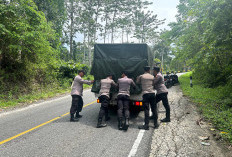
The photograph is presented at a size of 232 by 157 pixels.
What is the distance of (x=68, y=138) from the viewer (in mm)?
4406

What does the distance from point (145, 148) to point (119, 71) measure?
331 cm

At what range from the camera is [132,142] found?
13.7 ft

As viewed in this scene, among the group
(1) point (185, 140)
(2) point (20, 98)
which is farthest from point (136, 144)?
(2) point (20, 98)

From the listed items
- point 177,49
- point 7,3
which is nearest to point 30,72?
point 7,3

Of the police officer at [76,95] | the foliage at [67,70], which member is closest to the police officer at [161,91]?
the police officer at [76,95]

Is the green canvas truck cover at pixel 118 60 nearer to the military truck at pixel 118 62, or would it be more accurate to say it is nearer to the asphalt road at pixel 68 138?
the military truck at pixel 118 62

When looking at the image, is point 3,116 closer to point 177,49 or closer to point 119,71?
point 119,71

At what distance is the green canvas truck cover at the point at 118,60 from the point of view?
6324 mm

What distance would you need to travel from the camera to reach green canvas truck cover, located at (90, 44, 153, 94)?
6324mm

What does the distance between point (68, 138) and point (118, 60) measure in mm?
3430

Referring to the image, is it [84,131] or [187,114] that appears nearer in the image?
[84,131]

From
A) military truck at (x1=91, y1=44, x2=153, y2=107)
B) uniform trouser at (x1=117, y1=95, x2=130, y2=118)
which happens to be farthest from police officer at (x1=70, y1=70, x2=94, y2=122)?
uniform trouser at (x1=117, y1=95, x2=130, y2=118)

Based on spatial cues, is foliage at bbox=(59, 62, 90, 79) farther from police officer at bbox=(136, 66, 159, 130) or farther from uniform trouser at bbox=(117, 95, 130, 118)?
police officer at bbox=(136, 66, 159, 130)

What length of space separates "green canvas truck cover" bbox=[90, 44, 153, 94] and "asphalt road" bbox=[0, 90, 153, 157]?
5.60 feet
